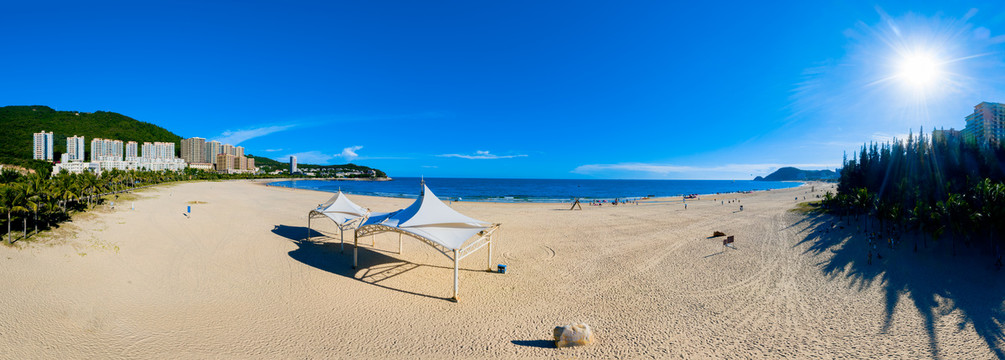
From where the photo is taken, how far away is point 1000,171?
19.3 m

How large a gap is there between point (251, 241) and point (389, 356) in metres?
12.8

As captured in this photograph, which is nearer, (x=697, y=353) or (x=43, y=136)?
(x=697, y=353)

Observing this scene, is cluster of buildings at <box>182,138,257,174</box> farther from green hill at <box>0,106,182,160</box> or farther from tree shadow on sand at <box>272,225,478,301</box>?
tree shadow on sand at <box>272,225,478,301</box>

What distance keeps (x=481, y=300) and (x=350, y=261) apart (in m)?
6.15

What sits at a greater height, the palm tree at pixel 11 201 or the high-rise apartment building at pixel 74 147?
the high-rise apartment building at pixel 74 147

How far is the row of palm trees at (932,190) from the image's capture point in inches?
488

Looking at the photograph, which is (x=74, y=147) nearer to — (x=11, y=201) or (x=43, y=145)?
(x=43, y=145)

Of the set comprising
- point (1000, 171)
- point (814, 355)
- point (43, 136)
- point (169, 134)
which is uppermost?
point (169, 134)

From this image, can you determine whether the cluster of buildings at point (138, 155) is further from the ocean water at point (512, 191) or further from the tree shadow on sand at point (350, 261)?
the tree shadow on sand at point (350, 261)

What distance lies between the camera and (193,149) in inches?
5989

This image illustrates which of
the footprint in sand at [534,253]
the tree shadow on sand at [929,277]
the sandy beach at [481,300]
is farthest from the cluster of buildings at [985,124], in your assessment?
the footprint in sand at [534,253]

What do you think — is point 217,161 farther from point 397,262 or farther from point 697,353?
point 697,353

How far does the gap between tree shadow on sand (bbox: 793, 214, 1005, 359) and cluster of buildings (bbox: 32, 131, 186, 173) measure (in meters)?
106

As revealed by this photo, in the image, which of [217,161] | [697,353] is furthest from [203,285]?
[217,161]
